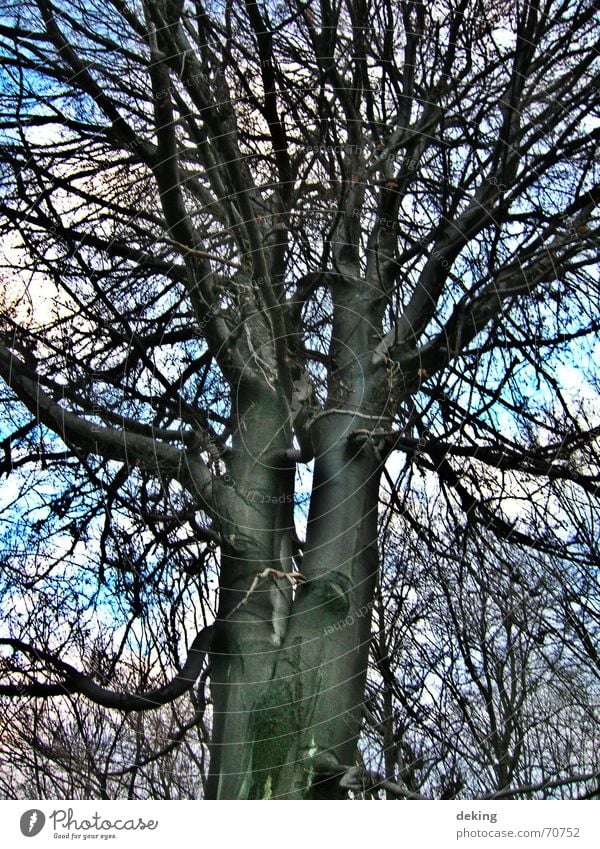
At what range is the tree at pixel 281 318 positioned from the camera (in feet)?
7.17

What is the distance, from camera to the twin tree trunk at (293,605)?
1.97 m

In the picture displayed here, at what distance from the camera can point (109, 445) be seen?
2.24 meters
